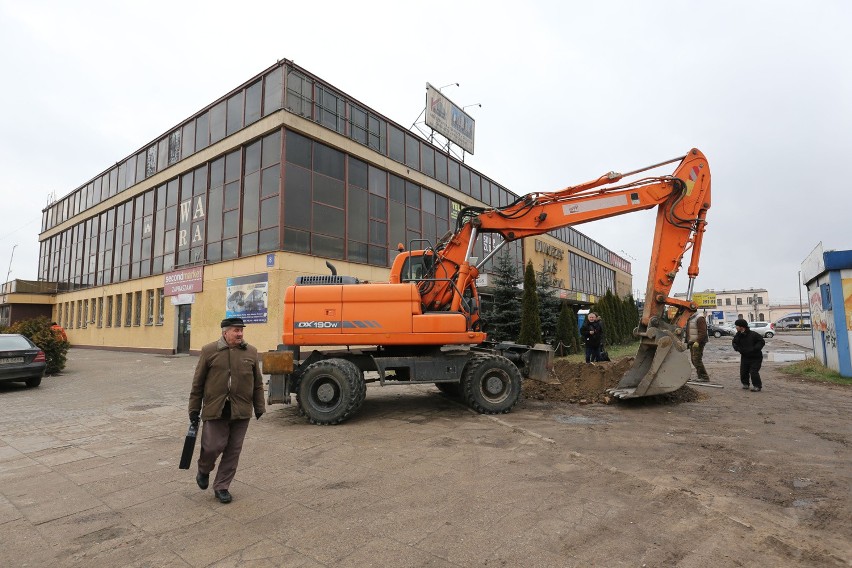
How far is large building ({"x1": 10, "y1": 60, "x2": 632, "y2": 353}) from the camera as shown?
62.0 ft

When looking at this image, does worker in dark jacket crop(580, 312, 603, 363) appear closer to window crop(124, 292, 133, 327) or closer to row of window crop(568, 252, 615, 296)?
window crop(124, 292, 133, 327)

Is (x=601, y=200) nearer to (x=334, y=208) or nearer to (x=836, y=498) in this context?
(x=836, y=498)

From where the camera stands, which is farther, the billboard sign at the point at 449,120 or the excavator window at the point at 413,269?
the billboard sign at the point at 449,120

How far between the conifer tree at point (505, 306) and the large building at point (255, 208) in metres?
3.50

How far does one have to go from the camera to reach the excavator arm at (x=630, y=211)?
27.9 feet

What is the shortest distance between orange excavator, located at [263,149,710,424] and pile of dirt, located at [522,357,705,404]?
0.56 metres

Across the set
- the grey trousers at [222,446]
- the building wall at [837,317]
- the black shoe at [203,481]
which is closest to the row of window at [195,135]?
the grey trousers at [222,446]

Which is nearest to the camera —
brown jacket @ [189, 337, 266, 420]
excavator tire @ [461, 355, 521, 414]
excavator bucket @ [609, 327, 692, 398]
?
brown jacket @ [189, 337, 266, 420]

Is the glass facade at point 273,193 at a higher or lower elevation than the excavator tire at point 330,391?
higher

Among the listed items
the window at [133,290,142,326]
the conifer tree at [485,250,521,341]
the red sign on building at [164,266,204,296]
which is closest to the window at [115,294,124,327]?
the window at [133,290,142,326]

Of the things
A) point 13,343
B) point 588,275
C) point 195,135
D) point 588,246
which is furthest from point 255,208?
point 588,246

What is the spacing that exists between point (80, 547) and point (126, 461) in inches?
96.6

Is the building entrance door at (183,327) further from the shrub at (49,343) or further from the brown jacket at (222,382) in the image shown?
the brown jacket at (222,382)

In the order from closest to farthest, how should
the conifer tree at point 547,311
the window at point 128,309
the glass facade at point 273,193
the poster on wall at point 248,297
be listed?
the poster on wall at point 248,297
the glass facade at point 273,193
the conifer tree at point 547,311
the window at point 128,309
